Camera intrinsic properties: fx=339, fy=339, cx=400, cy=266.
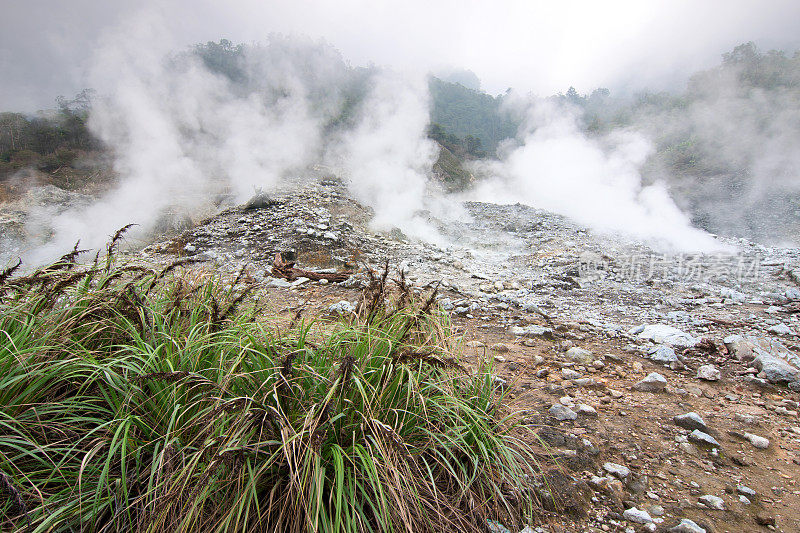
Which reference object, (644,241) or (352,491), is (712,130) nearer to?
(644,241)

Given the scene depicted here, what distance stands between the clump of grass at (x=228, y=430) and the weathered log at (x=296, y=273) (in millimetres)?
3262

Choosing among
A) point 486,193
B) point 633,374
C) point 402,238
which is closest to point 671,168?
point 486,193

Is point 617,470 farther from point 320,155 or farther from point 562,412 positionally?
point 320,155

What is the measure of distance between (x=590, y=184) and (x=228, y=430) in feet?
48.1

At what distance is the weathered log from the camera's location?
4910 mm

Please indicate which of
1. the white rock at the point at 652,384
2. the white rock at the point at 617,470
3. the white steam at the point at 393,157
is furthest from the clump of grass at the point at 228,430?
the white steam at the point at 393,157

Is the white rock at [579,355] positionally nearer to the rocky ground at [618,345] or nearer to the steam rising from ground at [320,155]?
the rocky ground at [618,345]

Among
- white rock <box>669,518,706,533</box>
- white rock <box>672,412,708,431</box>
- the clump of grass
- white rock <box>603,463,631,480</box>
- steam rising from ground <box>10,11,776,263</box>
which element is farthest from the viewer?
steam rising from ground <box>10,11,776,263</box>

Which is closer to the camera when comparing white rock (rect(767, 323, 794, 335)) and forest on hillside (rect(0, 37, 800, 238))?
white rock (rect(767, 323, 794, 335))

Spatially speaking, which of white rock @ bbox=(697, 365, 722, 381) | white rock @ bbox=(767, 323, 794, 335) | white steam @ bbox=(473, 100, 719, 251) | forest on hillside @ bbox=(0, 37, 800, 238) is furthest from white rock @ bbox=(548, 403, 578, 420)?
forest on hillside @ bbox=(0, 37, 800, 238)

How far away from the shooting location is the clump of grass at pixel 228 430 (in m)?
0.96

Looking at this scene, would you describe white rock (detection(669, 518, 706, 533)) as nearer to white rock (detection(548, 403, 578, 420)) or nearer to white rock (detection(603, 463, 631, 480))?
white rock (detection(603, 463, 631, 480))

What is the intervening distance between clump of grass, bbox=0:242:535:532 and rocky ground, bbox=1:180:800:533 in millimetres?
323

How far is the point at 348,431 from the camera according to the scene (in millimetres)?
1193
